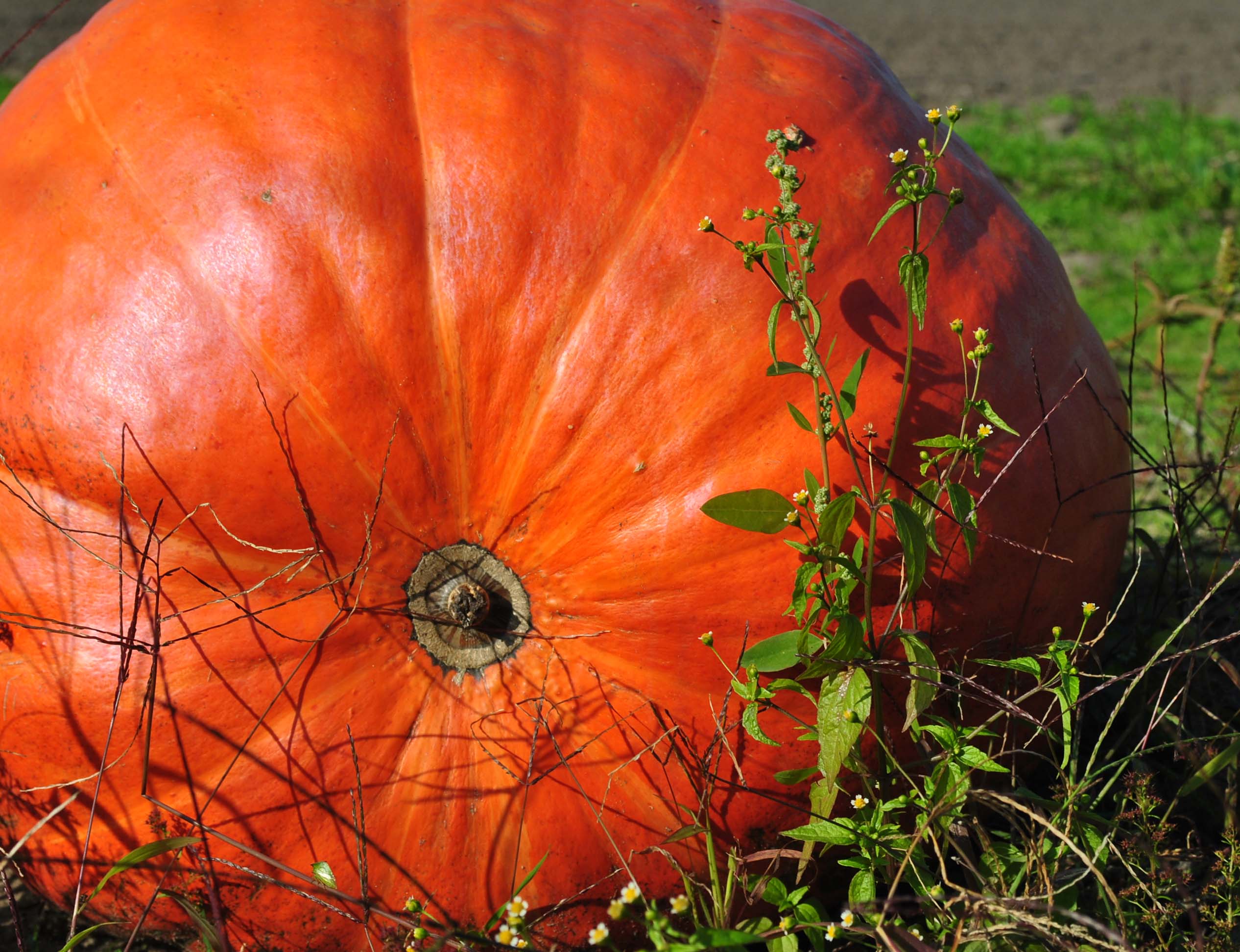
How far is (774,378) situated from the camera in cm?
180

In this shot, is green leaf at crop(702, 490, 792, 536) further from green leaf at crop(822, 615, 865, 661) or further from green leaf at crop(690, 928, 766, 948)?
green leaf at crop(690, 928, 766, 948)

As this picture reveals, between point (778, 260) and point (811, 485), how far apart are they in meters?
0.34

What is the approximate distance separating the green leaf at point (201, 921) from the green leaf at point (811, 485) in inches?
44.2

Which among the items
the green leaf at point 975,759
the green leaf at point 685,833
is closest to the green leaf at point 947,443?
the green leaf at point 975,759

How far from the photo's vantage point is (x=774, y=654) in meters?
1.68

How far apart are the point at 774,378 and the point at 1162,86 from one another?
841cm

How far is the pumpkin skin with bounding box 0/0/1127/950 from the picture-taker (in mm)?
1772

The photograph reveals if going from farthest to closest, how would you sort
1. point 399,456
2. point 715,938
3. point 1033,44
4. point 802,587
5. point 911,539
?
1. point 1033,44
2. point 399,456
3. point 802,587
4. point 911,539
5. point 715,938

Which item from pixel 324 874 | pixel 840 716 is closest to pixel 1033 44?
pixel 840 716

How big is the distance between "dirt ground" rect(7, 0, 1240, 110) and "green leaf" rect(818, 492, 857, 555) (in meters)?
7.24

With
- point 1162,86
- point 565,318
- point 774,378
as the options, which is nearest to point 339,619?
point 565,318

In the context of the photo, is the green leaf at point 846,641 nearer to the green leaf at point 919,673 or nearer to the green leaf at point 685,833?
the green leaf at point 919,673

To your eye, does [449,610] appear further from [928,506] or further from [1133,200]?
[1133,200]

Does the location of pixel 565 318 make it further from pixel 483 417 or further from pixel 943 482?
pixel 943 482
